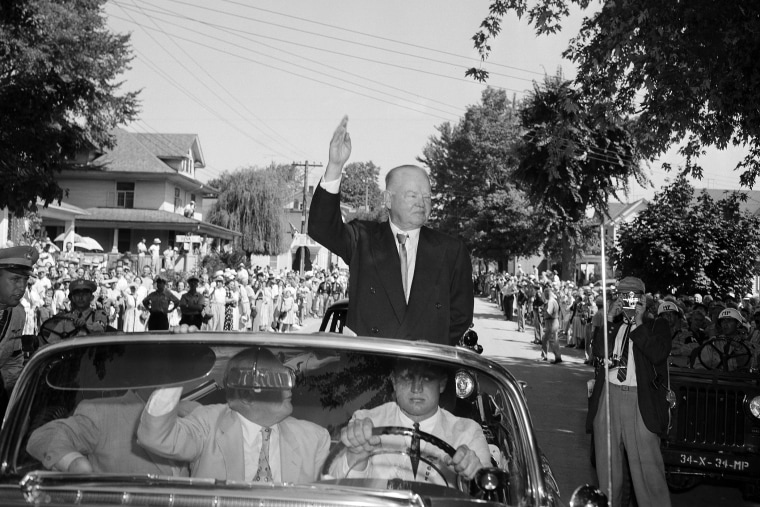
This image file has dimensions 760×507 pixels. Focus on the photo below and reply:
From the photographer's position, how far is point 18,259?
18.6 feet

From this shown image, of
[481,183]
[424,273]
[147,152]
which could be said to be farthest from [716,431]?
[481,183]

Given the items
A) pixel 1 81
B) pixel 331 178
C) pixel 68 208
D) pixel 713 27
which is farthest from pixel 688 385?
pixel 68 208

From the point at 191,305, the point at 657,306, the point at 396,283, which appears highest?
the point at 396,283

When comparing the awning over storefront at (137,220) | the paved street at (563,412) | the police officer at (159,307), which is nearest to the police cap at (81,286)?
the paved street at (563,412)

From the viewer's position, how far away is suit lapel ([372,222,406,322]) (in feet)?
14.3

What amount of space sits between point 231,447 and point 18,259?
328 centimetres

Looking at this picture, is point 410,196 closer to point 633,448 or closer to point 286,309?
point 633,448

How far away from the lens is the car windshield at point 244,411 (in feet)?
9.70

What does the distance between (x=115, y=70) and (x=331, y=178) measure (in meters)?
31.8

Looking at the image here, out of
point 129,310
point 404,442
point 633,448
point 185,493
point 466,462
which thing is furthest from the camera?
point 129,310

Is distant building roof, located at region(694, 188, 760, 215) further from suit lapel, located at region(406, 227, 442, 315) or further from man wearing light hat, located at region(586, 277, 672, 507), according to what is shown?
suit lapel, located at region(406, 227, 442, 315)

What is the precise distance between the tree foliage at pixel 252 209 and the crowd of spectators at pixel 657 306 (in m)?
17.4

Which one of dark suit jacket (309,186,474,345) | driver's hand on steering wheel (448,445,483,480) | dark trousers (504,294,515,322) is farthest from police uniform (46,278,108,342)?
dark trousers (504,294,515,322)

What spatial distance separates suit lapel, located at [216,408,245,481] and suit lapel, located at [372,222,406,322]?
4.68 ft
